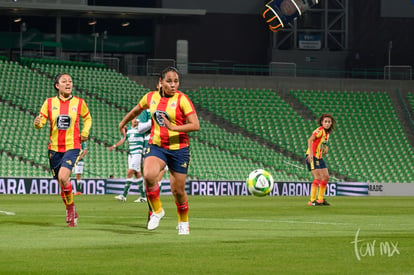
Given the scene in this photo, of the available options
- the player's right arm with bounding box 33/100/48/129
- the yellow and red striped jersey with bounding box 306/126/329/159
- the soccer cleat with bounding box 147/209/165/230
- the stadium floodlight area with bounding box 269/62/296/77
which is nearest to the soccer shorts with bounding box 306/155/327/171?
the yellow and red striped jersey with bounding box 306/126/329/159

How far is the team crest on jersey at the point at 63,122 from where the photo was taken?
14.8 m

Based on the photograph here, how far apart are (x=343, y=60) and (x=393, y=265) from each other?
154 ft

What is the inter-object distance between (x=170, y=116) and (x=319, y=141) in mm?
11444

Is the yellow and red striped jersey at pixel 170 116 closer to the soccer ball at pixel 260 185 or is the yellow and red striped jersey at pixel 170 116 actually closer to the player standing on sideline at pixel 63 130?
the player standing on sideline at pixel 63 130

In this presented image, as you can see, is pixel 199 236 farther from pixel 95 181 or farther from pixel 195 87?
pixel 195 87

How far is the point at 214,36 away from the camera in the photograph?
2206 inches

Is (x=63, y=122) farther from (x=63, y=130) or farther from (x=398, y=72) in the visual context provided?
(x=398, y=72)

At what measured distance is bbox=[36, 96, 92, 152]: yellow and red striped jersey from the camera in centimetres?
1472

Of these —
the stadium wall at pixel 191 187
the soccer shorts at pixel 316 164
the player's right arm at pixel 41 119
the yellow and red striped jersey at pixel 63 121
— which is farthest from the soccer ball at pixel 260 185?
the stadium wall at pixel 191 187

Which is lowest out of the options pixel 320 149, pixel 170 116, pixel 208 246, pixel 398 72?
pixel 208 246

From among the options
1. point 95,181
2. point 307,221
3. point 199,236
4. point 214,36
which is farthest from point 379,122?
point 199,236

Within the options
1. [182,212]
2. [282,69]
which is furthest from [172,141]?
[282,69]

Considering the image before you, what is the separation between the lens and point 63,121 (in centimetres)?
1481

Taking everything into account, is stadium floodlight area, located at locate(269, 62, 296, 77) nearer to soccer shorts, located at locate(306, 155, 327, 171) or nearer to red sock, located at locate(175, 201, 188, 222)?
soccer shorts, located at locate(306, 155, 327, 171)
